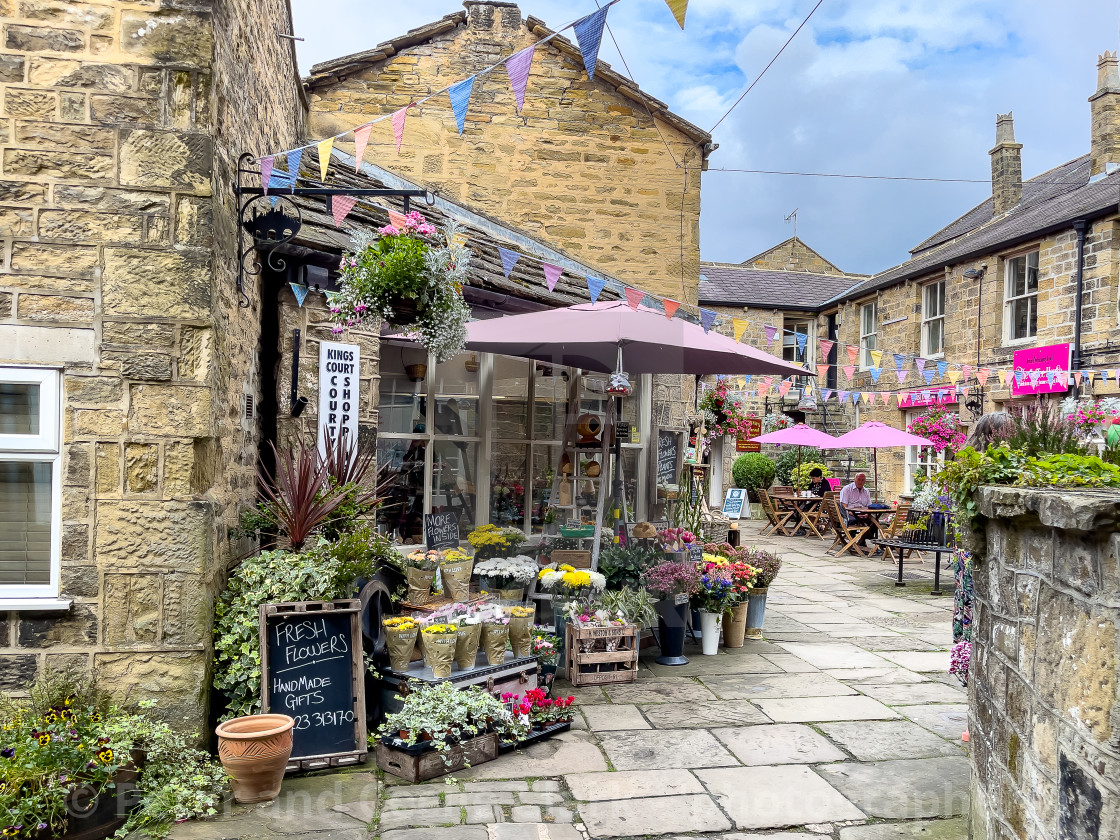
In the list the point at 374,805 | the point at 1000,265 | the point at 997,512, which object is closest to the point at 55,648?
the point at 374,805

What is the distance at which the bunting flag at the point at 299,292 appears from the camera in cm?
537

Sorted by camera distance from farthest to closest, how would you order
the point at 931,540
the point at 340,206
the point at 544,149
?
the point at 931,540 < the point at 544,149 < the point at 340,206

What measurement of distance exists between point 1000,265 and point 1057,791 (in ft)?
49.8

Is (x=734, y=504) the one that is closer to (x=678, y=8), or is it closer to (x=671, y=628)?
(x=671, y=628)

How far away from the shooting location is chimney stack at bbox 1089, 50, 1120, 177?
14023mm

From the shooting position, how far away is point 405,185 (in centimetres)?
889

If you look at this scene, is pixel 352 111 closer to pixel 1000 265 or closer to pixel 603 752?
pixel 603 752

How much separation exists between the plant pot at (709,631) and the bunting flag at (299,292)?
381 centimetres

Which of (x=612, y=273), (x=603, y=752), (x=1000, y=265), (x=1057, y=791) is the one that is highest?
(x=1000, y=265)

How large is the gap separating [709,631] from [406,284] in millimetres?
3800

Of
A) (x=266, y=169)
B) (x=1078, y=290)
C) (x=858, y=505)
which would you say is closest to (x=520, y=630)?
(x=266, y=169)

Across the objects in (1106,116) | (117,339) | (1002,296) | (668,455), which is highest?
(1106,116)

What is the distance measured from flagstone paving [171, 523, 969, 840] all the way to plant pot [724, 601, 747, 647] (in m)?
0.40

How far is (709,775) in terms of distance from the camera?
13.8ft
